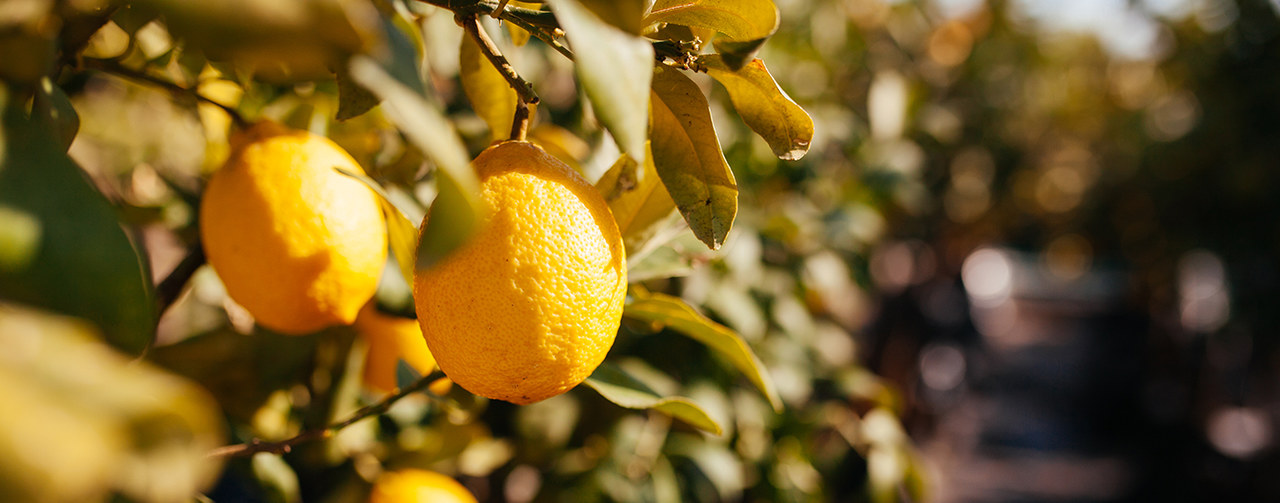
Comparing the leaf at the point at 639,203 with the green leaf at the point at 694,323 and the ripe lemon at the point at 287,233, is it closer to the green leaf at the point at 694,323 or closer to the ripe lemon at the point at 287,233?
the green leaf at the point at 694,323

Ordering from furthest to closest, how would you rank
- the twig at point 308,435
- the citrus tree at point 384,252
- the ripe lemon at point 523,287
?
the twig at point 308,435 < the ripe lemon at point 523,287 < the citrus tree at point 384,252

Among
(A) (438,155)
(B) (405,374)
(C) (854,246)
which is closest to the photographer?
(A) (438,155)

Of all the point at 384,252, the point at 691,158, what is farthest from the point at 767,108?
the point at 384,252

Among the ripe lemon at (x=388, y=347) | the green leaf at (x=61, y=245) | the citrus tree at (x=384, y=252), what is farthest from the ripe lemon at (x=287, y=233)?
the green leaf at (x=61, y=245)

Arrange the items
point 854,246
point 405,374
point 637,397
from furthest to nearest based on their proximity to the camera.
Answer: point 854,246, point 405,374, point 637,397

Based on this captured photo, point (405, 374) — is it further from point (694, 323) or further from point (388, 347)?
point (694, 323)

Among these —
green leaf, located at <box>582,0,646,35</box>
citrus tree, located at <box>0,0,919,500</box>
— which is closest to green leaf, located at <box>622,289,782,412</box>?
citrus tree, located at <box>0,0,919,500</box>
